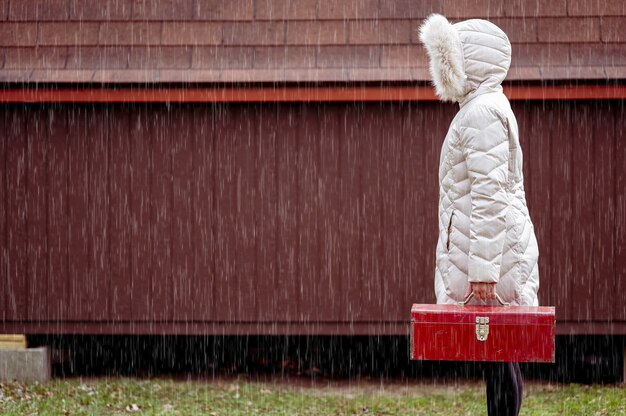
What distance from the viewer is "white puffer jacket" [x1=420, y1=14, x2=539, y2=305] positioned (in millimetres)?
3709

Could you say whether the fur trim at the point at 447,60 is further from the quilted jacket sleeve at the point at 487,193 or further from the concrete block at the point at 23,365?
the concrete block at the point at 23,365

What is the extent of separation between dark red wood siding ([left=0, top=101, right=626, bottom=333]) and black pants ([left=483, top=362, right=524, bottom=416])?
294 cm

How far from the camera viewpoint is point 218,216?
22.4 ft

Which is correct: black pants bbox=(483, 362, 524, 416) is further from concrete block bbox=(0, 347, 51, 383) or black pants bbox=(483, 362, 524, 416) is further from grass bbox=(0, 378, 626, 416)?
concrete block bbox=(0, 347, 51, 383)

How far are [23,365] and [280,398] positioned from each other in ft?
6.24

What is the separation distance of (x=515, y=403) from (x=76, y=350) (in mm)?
4588

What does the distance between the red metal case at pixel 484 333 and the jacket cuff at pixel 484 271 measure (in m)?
0.11

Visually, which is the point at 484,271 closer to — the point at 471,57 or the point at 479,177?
the point at 479,177

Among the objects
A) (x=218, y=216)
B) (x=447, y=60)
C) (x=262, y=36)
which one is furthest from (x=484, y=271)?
(x=262, y=36)

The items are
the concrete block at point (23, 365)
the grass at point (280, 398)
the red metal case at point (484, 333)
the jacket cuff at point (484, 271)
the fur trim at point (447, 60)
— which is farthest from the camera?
the concrete block at point (23, 365)

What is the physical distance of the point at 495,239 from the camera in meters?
3.71

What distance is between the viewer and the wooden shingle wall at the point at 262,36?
6723 millimetres

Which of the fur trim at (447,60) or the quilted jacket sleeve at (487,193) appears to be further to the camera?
the fur trim at (447,60)

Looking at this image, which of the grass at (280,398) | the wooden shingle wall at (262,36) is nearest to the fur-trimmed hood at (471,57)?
the grass at (280,398)
